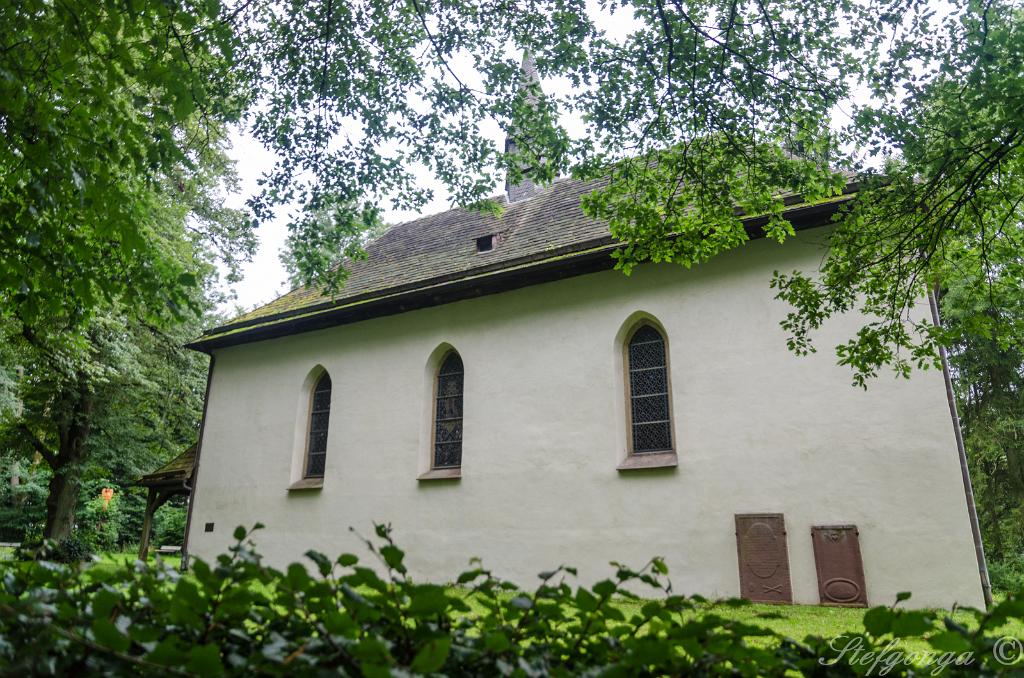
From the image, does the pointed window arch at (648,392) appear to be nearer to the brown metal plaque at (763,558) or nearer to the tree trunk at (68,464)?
the brown metal plaque at (763,558)

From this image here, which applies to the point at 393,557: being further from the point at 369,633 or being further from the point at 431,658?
the point at 431,658

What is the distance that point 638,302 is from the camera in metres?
10.2

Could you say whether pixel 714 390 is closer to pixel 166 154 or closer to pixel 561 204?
pixel 561 204

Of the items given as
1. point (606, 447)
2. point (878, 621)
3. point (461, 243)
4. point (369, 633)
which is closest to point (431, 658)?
point (369, 633)

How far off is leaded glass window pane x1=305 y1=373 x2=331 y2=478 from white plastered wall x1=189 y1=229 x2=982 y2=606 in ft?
1.04

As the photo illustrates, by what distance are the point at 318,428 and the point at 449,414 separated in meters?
3.06

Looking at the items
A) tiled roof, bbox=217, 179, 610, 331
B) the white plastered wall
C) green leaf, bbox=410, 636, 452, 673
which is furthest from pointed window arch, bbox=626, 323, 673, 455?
green leaf, bbox=410, 636, 452, 673

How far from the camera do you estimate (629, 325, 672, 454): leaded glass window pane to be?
9789 mm

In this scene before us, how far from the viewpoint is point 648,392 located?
9.99 meters

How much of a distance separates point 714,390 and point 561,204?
552 centimetres

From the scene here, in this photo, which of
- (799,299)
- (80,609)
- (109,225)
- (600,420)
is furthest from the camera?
(600,420)

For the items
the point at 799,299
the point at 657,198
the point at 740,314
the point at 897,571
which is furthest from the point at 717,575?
the point at 657,198

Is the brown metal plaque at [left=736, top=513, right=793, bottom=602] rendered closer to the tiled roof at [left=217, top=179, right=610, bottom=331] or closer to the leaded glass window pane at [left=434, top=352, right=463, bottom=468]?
the tiled roof at [left=217, top=179, right=610, bottom=331]

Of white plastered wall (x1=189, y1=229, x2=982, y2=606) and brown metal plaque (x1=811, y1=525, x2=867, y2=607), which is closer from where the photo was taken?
brown metal plaque (x1=811, y1=525, x2=867, y2=607)
